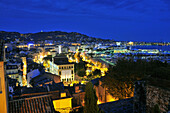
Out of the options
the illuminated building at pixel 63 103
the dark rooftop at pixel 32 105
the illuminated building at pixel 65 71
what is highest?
the dark rooftop at pixel 32 105

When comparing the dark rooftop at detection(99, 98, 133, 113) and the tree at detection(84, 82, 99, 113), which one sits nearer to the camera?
the tree at detection(84, 82, 99, 113)

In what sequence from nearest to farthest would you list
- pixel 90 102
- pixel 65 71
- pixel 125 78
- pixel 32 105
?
pixel 90 102 → pixel 32 105 → pixel 125 78 → pixel 65 71

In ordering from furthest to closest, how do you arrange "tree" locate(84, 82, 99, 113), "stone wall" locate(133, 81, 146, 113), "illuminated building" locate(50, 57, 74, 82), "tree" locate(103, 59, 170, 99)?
"illuminated building" locate(50, 57, 74, 82) < "tree" locate(103, 59, 170, 99) < "stone wall" locate(133, 81, 146, 113) < "tree" locate(84, 82, 99, 113)

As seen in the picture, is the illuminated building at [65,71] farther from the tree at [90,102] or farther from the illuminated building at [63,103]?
the tree at [90,102]

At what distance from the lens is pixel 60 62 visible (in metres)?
32.6

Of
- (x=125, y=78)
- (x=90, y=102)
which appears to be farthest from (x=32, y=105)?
(x=125, y=78)

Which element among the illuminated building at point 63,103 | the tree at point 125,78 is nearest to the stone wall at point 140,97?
the tree at point 125,78

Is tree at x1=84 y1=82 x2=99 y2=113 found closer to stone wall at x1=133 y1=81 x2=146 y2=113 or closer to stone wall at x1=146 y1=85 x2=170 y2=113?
stone wall at x1=133 y1=81 x2=146 y2=113

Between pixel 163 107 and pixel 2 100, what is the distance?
554cm

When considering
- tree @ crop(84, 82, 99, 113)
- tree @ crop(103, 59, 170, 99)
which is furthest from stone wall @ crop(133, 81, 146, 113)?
→ tree @ crop(103, 59, 170, 99)

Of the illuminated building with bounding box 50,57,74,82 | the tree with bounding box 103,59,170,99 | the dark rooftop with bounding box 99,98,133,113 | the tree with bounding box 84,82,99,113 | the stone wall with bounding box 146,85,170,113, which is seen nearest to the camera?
the stone wall with bounding box 146,85,170,113

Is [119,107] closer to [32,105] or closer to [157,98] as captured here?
[157,98]

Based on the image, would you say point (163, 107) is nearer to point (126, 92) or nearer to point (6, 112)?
point (126, 92)

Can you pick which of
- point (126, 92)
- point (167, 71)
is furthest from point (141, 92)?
point (126, 92)
